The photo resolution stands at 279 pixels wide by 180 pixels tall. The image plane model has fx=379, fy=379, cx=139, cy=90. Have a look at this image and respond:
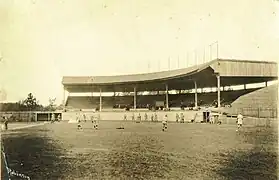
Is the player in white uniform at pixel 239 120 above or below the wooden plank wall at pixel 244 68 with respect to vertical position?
below

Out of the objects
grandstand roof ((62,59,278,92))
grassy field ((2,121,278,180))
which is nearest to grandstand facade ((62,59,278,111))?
grandstand roof ((62,59,278,92))

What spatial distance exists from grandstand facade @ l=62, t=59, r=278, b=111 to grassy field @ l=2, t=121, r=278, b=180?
116 millimetres

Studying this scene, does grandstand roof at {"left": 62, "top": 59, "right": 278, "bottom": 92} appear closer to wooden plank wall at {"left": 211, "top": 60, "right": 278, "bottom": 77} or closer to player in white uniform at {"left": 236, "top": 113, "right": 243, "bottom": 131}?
wooden plank wall at {"left": 211, "top": 60, "right": 278, "bottom": 77}

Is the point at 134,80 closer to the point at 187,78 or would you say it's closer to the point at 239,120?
the point at 187,78

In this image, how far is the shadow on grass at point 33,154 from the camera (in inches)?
60.7

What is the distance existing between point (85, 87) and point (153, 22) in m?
0.41

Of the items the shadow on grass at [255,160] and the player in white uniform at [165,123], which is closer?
the shadow on grass at [255,160]

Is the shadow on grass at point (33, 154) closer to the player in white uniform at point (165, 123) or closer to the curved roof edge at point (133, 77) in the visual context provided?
the curved roof edge at point (133, 77)

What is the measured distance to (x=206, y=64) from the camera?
161cm

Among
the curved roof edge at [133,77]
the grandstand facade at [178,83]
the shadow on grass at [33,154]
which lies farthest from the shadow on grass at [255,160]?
the shadow on grass at [33,154]

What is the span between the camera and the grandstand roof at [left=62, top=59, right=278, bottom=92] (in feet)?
5.17

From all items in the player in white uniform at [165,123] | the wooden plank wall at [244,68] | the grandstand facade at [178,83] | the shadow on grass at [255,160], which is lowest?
the shadow on grass at [255,160]

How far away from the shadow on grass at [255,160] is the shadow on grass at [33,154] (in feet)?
2.19

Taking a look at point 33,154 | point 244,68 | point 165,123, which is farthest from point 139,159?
point 244,68
